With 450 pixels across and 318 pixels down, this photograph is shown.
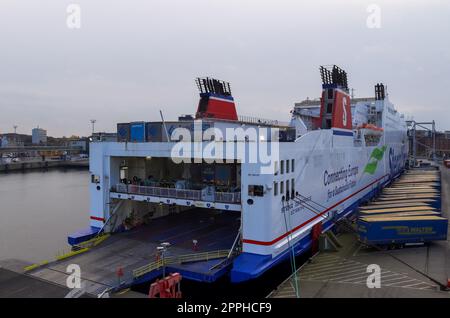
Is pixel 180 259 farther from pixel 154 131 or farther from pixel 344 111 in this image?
pixel 344 111

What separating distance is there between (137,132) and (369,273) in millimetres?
14244

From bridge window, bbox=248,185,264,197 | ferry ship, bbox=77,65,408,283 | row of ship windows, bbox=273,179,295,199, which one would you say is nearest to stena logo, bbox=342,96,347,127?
ferry ship, bbox=77,65,408,283

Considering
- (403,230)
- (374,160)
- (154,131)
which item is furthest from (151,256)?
(374,160)

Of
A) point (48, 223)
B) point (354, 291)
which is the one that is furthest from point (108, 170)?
point (48, 223)

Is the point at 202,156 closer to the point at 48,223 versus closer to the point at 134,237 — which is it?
the point at 134,237

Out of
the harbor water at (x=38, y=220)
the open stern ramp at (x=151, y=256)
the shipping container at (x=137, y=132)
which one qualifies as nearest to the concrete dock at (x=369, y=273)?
the open stern ramp at (x=151, y=256)

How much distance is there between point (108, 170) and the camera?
797 inches

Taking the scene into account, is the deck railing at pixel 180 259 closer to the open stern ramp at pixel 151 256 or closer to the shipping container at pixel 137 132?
the open stern ramp at pixel 151 256

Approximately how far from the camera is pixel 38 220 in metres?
33.3

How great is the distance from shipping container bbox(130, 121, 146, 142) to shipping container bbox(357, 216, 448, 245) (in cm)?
1334

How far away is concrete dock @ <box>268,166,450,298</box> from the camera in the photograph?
1454 centimetres

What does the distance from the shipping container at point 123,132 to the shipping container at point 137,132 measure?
32cm

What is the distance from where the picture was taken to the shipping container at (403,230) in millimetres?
19562
